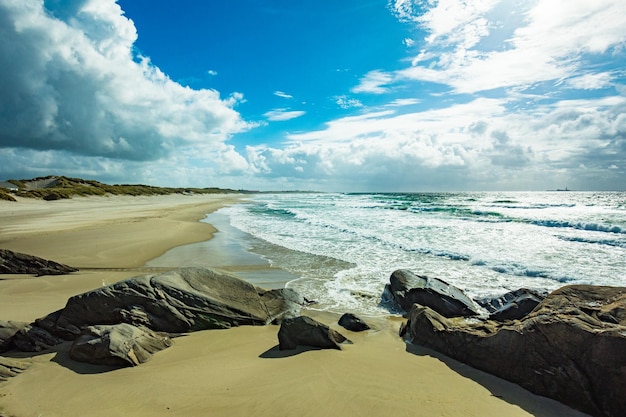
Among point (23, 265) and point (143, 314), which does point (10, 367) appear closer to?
point (143, 314)

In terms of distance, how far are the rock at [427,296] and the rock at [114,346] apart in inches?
231

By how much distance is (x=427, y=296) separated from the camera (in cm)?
824

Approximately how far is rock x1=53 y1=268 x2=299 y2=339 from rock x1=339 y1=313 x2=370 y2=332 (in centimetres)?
137

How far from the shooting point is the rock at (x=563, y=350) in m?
3.95

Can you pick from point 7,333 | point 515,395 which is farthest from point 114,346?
point 515,395

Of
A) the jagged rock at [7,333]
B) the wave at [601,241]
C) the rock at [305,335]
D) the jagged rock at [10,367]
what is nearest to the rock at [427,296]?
the rock at [305,335]

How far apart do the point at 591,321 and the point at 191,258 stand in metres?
13.6

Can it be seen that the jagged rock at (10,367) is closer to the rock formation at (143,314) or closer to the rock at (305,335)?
the rock formation at (143,314)

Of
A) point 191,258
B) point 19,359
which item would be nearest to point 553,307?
point 19,359

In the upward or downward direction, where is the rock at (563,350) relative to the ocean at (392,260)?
upward

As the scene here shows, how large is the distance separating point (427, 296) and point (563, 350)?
391 cm

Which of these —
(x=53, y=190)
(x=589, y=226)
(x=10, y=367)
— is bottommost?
(x=589, y=226)

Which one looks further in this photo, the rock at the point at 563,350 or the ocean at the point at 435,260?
the ocean at the point at 435,260

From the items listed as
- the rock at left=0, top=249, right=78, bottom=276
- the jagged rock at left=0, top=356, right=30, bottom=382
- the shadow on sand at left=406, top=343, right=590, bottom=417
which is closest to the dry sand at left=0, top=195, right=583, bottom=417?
the shadow on sand at left=406, top=343, right=590, bottom=417
